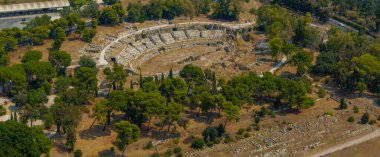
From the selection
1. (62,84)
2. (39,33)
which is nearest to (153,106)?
(62,84)

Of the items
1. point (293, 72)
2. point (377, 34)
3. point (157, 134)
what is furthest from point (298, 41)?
point (157, 134)

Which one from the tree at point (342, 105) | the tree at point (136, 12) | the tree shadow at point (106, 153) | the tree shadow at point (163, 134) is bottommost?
Result: the tree shadow at point (106, 153)

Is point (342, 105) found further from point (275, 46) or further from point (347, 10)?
point (347, 10)

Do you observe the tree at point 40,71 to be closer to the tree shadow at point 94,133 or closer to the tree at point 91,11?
the tree shadow at point 94,133

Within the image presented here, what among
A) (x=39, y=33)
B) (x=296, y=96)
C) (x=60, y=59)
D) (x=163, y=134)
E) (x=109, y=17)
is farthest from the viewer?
(x=109, y=17)

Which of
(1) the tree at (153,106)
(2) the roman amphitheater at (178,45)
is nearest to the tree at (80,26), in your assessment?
(2) the roman amphitheater at (178,45)
